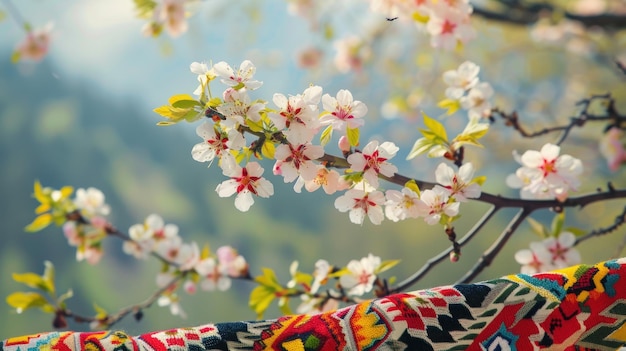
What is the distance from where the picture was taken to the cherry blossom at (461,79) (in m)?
0.78

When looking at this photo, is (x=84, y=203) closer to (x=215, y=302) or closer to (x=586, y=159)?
(x=215, y=302)

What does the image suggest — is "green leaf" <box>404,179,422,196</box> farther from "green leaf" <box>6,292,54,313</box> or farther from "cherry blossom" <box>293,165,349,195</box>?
"green leaf" <box>6,292,54,313</box>

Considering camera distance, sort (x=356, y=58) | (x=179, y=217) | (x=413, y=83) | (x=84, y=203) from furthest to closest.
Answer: (x=179, y=217) → (x=413, y=83) → (x=356, y=58) → (x=84, y=203)

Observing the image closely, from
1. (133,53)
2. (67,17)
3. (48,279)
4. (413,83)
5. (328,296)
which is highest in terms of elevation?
(67,17)

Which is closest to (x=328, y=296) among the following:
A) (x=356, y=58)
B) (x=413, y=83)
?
(x=356, y=58)

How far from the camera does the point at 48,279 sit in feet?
2.64

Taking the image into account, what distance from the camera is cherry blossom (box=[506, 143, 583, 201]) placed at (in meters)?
0.61

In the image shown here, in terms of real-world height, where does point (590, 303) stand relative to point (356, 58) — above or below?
below

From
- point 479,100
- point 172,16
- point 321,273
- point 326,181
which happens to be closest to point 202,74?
point 326,181

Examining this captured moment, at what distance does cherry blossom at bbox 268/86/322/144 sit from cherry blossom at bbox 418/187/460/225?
133 millimetres

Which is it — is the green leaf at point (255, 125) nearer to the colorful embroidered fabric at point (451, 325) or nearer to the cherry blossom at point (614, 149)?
the colorful embroidered fabric at point (451, 325)

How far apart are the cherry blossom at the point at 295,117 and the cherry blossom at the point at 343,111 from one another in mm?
21

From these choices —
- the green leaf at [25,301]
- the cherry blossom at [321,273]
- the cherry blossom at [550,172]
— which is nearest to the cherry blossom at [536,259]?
the cherry blossom at [550,172]

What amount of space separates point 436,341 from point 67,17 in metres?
2.54
